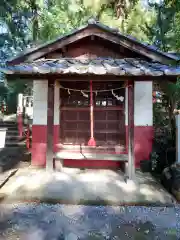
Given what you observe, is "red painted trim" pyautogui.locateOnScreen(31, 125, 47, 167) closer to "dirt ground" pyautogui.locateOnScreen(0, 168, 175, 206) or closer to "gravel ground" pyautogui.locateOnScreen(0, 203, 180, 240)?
"dirt ground" pyautogui.locateOnScreen(0, 168, 175, 206)

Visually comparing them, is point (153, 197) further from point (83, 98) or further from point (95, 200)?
point (83, 98)

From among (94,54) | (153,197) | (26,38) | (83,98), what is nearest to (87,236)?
(153,197)

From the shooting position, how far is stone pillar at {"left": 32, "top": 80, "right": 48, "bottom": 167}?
8.70 meters

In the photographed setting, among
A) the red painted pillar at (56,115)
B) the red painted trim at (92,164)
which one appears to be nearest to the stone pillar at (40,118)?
the red painted pillar at (56,115)

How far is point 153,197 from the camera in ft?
19.6

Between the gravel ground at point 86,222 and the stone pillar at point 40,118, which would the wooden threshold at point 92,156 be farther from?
the gravel ground at point 86,222

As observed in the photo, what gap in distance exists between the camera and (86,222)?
4.79m

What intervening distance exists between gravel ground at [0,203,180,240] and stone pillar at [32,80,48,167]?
328cm

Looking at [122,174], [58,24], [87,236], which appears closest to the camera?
[87,236]

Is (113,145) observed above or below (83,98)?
below

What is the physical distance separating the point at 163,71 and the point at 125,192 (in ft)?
10.9

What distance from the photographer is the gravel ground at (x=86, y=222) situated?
4258mm

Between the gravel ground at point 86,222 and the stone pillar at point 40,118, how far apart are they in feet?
10.8

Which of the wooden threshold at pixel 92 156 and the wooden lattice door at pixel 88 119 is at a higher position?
the wooden lattice door at pixel 88 119
